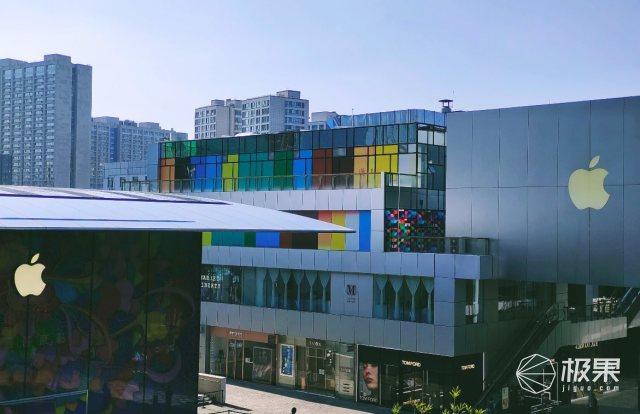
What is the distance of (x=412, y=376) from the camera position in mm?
→ 40562

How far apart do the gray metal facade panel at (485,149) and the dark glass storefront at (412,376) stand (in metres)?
8.25

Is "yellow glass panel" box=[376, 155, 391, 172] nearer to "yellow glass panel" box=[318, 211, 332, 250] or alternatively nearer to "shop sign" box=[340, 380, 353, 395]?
"yellow glass panel" box=[318, 211, 332, 250]

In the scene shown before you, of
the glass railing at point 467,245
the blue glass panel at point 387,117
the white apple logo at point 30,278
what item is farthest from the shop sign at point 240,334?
the white apple logo at point 30,278

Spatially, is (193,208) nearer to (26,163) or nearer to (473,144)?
(473,144)

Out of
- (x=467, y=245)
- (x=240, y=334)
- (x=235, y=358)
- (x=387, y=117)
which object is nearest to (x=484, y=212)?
(x=467, y=245)

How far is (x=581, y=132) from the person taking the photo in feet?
121

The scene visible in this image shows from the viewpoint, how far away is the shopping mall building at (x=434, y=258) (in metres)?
36.9

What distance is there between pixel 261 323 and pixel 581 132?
1973cm

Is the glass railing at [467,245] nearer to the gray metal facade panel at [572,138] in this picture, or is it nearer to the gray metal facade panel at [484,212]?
the gray metal facade panel at [484,212]

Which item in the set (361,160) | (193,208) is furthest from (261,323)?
(193,208)

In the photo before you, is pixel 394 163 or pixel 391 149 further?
pixel 391 149

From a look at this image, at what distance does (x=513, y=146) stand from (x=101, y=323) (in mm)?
20826

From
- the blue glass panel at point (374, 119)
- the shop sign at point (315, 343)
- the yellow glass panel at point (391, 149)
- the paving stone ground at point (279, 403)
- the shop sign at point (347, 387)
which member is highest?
the blue glass panel at point (374, 119)

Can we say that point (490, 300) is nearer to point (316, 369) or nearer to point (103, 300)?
point (316, 369)
